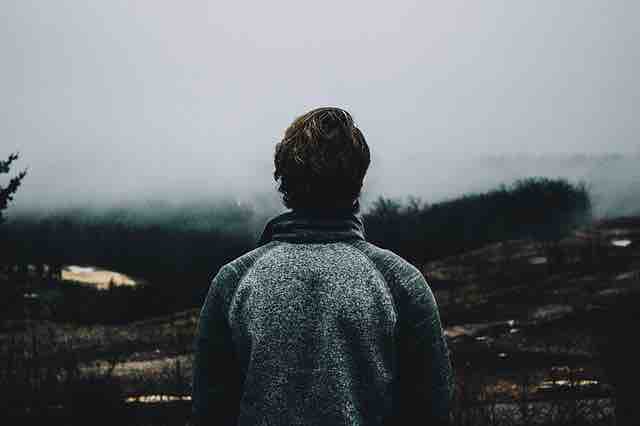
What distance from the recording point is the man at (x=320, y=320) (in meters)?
1.68

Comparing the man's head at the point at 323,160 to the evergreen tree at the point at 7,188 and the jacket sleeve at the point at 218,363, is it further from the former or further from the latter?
the evergreen tree at the point at 7,188

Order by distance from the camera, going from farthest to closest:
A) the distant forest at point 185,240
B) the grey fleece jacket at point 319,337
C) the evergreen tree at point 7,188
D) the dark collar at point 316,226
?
the distant forest at point 185,240, the evergreen tree at point 7,188, the dark collar at point 316,226, the grey fleece jacket at point 319,337

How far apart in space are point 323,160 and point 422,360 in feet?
1.93

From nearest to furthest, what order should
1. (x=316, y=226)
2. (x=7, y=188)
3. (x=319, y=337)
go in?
1. (x=319, y=337)
2. (x=316, y=226)
3. (x=7, y=188)

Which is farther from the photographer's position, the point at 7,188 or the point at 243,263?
the point at 7,188

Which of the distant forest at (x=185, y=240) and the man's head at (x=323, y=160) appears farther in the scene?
the distant forest at (x=185, y=240)

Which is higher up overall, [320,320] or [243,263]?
[243,263]

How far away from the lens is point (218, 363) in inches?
71.9

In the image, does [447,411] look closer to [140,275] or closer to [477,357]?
[477,357]

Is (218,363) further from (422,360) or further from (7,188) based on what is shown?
(7,188)

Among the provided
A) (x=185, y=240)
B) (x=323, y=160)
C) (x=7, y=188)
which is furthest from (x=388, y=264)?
(x=185, y=240)

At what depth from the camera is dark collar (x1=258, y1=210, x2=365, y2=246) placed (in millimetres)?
1791

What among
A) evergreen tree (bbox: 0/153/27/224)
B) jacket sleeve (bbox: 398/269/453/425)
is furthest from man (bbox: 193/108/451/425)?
evergreen tree (bbox: 0/153/27/224)

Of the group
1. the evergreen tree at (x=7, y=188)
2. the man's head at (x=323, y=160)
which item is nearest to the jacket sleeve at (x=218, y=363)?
the man's head at (x=323, y=160)
